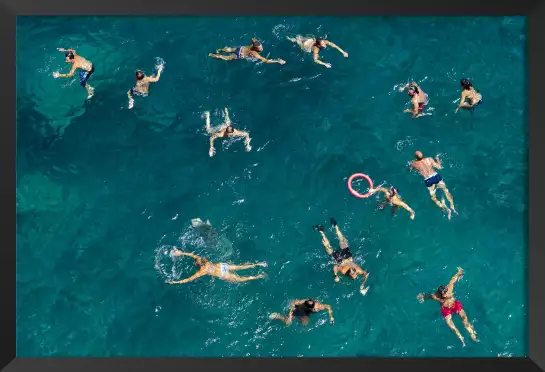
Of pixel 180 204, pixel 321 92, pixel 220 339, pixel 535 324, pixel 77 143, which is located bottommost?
pixel 220 339

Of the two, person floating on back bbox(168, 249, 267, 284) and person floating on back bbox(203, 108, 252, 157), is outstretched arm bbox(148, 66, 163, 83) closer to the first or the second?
person floating on back bbox(203, 108, 252, 157)

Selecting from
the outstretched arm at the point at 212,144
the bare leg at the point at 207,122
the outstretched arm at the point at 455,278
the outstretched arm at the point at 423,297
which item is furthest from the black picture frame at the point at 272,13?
the outstretched arm at the point at 212,144

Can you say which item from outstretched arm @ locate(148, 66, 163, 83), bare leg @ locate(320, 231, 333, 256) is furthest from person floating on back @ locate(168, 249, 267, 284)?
outstretched arm @ locate(148, 66, 163, 83)

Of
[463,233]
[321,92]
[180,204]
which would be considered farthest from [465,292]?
[180,204]

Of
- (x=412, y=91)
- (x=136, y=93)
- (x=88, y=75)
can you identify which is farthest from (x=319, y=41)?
(x=88, y=75)

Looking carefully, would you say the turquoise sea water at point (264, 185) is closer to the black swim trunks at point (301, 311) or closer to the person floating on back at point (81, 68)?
the person floating on back at point (81, 68)

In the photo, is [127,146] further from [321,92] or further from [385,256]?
[385,256]

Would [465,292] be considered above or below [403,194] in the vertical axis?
below
